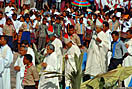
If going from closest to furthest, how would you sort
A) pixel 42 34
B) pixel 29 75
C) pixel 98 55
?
pixel 29 75 < pixel 98 55 < pixel 42 34

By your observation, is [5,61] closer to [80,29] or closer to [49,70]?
[49,70]

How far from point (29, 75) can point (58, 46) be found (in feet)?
11.7

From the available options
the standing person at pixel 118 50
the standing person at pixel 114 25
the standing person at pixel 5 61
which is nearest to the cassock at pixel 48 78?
the standing person at pixel 5 61

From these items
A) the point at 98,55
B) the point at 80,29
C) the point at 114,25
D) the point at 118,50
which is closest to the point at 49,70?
the point at 118,50

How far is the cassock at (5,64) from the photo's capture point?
33.6ft

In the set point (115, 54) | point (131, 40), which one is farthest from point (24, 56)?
point (131, 40)

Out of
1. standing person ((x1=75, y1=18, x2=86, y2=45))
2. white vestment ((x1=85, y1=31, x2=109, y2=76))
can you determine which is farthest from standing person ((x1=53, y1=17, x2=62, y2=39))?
white vestment ((x1=85, y1=31, x2=109, y2=76))

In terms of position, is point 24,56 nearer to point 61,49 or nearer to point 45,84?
point 45,84

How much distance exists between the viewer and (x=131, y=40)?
12.1 m

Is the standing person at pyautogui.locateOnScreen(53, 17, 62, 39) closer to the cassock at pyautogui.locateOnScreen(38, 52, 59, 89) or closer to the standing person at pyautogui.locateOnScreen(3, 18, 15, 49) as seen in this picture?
the standing person at pyautogui.locateOnScreen(3, 18, 15, 49)

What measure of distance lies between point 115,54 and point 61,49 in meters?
1.91

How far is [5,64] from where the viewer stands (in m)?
10.3

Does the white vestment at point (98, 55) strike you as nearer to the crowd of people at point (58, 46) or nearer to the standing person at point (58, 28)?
the crowd of people at point (58, 46)

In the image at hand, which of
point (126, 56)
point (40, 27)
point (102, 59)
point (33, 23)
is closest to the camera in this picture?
point (126, 56)
